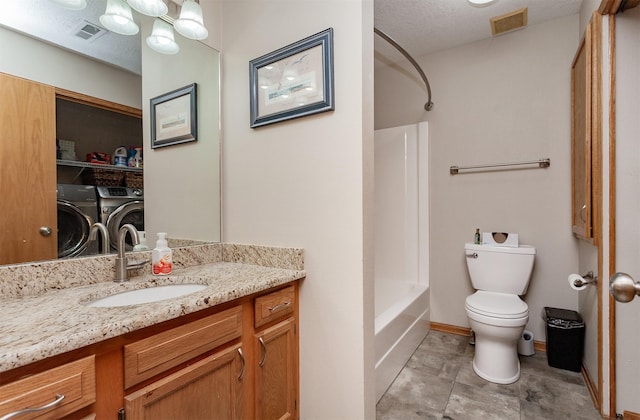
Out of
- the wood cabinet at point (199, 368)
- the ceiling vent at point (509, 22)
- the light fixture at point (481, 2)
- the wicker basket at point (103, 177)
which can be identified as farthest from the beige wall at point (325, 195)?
the ceiling vent at point (509, 22)

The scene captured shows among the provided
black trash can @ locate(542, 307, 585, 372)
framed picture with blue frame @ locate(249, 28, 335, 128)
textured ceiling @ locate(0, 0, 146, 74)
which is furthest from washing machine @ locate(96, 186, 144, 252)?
black trash can @ locate(542, 307, 585, 372)

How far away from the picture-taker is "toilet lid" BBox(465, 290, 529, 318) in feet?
5.86

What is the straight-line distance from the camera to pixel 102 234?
1260mm

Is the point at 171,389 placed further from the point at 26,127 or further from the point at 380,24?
the point at 380,24

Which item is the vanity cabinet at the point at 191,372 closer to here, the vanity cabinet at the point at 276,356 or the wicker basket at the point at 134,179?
the vanity cabinet at the point at 276,356

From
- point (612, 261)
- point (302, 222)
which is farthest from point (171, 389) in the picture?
point (612, 261)

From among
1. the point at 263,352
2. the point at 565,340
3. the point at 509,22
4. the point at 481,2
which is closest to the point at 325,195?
the point at 263,352

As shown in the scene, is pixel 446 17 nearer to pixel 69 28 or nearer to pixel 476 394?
pixel 69 28

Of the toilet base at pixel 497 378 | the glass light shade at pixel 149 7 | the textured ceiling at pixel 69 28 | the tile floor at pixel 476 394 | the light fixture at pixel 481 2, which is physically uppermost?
the light fixture at pixel 481 2

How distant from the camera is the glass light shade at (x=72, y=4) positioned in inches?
45.5

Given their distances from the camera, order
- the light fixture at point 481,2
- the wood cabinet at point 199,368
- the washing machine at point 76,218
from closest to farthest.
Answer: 1. the wood cabinet at point 199,368
2. the washing machine at point 76,218
3. the light fixture at point 481,2

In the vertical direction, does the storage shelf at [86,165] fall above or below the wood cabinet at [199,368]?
above

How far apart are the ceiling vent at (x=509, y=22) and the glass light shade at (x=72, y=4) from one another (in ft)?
7.95

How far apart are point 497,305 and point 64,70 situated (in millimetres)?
2511
